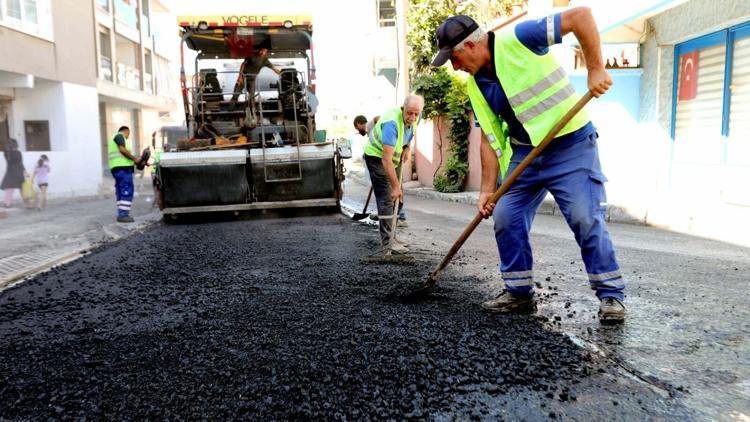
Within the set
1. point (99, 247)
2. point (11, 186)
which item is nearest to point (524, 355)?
point (99, 247)

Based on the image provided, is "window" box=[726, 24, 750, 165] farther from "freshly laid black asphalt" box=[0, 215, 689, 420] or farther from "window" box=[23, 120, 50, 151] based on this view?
"window" box=[23, 120, 50, 151]

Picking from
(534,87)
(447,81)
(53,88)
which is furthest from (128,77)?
(534,87)

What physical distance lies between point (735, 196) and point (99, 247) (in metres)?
7.45

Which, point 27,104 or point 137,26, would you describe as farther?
point 137,26

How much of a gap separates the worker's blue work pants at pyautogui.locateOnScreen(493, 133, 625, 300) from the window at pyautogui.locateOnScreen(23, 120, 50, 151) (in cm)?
1493

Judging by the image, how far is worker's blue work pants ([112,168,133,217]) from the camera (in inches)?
315

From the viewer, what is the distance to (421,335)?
99.8 inches

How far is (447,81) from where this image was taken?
43.1ft

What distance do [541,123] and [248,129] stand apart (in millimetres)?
5702

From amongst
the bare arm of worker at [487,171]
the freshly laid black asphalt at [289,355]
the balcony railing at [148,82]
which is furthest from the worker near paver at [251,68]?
the balcony railing at [148,82]

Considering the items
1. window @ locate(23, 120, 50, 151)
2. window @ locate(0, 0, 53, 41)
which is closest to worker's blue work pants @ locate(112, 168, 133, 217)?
window @ locate(0, 0, 53, 41)

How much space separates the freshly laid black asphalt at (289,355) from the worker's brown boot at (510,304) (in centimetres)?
8

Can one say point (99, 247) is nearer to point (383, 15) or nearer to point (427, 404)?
point (427, 404)

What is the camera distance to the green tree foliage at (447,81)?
12.4 meters
